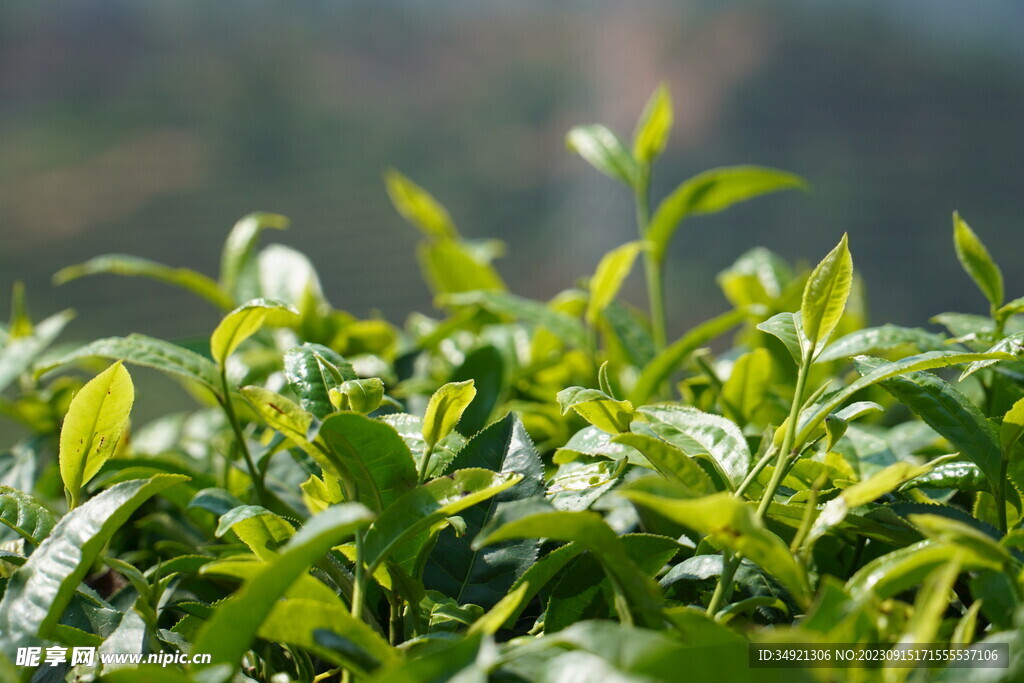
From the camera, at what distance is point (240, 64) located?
5172 mm

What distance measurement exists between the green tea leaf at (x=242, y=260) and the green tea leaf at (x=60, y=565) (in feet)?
1.93

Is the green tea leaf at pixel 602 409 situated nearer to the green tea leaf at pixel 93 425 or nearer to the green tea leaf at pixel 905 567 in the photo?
the green tea leaf at pixel 905 567

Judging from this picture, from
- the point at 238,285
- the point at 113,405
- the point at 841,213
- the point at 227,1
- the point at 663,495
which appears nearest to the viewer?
the point at 663,495

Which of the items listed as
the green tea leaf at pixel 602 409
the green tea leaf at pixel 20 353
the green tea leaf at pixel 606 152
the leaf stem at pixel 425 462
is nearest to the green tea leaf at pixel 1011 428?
the green tea leaf at pixel 602 409

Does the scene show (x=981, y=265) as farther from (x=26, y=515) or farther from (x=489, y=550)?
(x=26, y=515)

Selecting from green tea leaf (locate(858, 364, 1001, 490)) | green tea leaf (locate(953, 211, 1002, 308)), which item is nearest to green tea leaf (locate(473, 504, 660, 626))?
green tea leaf (locate(858, 364, 1001, 490))

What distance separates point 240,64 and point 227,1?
35cm

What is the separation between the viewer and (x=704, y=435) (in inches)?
21.9

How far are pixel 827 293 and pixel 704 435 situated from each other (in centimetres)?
12

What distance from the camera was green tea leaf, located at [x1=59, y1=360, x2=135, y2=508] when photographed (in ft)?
1.82

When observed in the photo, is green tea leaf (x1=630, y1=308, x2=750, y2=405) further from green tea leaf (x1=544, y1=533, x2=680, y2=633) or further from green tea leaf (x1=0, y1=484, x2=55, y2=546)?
green tea leaf (x1=0, y1=484, x2=55, y2=546)

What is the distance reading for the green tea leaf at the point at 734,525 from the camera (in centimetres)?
38

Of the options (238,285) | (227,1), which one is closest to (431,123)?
(227,1)

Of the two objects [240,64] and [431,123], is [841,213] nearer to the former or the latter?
[431,123]
